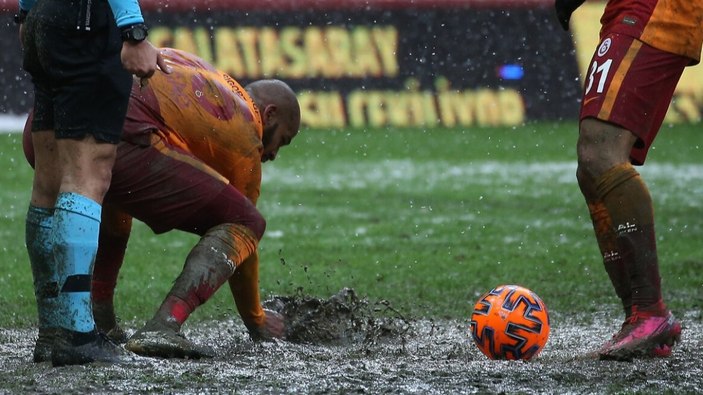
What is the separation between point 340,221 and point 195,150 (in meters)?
5.47

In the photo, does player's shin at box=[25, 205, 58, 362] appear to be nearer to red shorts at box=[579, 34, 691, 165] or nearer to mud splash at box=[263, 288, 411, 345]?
mud splash at box=[263, 288, 411, 345]

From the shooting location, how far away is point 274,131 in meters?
5.70

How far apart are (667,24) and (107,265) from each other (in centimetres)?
258

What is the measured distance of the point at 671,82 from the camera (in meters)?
5.15

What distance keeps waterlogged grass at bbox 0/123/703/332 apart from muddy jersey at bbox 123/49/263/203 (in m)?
1.02

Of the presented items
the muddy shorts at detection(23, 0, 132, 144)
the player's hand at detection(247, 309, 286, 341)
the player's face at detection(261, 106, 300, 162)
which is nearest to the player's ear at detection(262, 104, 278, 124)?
the player's face at detection(261, 106, 300, 162)

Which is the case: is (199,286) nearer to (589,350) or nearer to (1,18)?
(589,350)

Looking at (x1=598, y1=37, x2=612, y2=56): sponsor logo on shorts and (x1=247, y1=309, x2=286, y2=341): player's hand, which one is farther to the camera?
(x1=247, y1=309, x2=286, y2=341): player's hand

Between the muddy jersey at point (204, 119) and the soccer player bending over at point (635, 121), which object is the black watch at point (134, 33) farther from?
the soccer player bending over at point (635, 121)

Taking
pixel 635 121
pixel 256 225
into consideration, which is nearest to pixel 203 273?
pixel 256 225

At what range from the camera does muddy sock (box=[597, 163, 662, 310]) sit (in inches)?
198

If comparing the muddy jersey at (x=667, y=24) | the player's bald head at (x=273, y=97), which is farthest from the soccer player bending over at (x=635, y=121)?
the player's bald head at (x=273, y=97)

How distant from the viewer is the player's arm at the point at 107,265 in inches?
223

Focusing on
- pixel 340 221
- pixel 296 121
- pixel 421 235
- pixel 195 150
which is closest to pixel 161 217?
pixel 195 150
